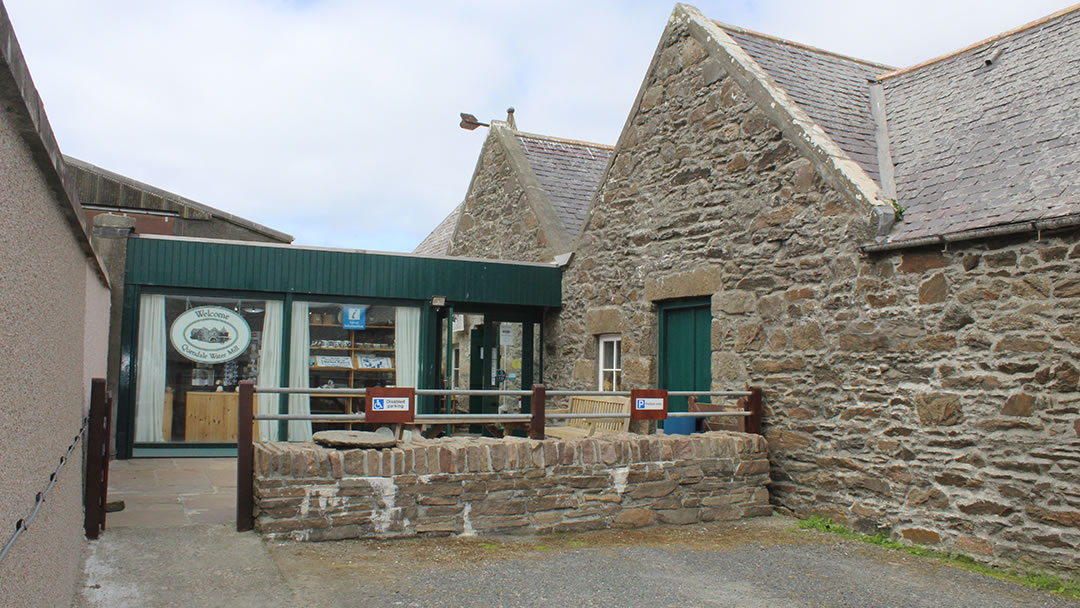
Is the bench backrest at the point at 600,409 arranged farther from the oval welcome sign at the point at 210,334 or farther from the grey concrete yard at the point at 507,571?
the oval welcome sign at the point at 210,334

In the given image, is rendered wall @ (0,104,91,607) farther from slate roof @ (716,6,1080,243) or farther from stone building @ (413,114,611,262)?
stone building @ (413,114,611,262)

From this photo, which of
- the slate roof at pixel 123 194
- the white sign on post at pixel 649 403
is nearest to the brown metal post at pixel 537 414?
the white sign on post at pixel 649 403

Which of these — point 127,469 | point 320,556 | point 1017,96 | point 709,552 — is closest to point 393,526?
point 320,556

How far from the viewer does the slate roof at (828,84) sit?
8570 millimetres

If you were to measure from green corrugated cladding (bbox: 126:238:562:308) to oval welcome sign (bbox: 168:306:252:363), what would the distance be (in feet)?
1.21

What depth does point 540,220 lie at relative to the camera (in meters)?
13.3

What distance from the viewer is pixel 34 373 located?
3.06m

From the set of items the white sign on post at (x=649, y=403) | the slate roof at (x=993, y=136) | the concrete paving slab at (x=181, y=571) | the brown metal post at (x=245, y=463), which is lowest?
the concrete paving slab at (x=181, y=571)

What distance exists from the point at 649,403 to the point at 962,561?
2748 mm

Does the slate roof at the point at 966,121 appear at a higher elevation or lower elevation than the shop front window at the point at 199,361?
higher

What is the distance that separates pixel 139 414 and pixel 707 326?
6.64 m

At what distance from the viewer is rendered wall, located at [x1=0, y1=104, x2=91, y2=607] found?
2453mm

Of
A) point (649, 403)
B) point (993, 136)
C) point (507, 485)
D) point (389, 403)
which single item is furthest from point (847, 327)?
point (389, 403)

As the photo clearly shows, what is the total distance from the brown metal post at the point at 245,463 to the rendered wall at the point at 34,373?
5.09 feet
